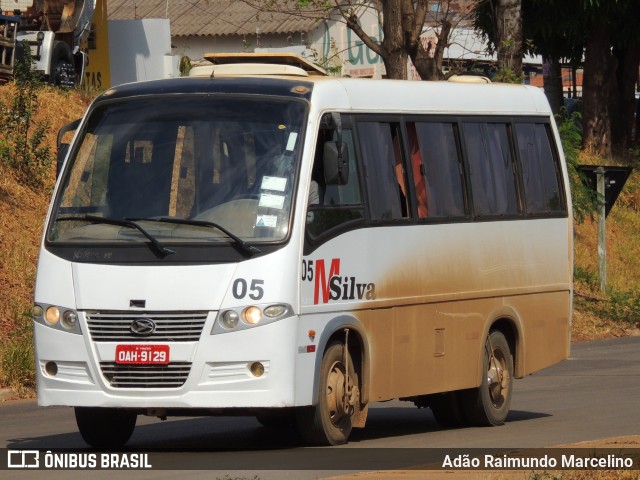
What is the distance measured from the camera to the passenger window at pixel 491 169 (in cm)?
1431

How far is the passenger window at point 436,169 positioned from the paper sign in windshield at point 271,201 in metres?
1.90

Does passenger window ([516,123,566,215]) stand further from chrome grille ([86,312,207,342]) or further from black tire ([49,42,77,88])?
black tire ([49,42,77,88])

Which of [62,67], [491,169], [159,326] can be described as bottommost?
[159,326]

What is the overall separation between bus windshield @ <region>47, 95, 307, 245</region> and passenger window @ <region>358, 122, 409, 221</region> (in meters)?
0.90

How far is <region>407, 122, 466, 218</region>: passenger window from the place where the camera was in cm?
1353

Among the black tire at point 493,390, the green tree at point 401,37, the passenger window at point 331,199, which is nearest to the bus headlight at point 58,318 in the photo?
the passenger window at point 331,199

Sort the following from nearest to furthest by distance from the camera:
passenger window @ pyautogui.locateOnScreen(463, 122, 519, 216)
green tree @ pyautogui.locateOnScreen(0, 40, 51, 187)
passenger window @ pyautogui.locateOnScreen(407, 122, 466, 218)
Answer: passenger window @ pyautogui.locateOnScreen(407, 122, 466, 218)
passenger window @ pyautogui.locateOnScreen(463, 122, 519, 216)
green tree @ pyautogui.locateOnScreen(0, 40, 51, 187)

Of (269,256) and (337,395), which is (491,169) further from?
(269,256)

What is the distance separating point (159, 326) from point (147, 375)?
34 centimetres

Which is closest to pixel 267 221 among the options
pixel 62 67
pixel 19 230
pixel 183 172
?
pixel 183 172

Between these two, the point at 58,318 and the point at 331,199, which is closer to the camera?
the point at 58,318

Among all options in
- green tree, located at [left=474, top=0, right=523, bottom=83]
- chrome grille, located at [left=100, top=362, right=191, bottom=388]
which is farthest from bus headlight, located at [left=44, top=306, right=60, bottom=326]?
green tree, located at [left=474, top=0, right=523, bottom=83]

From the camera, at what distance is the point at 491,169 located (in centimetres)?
1462

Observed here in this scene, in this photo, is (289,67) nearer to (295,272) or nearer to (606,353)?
(295,272)
